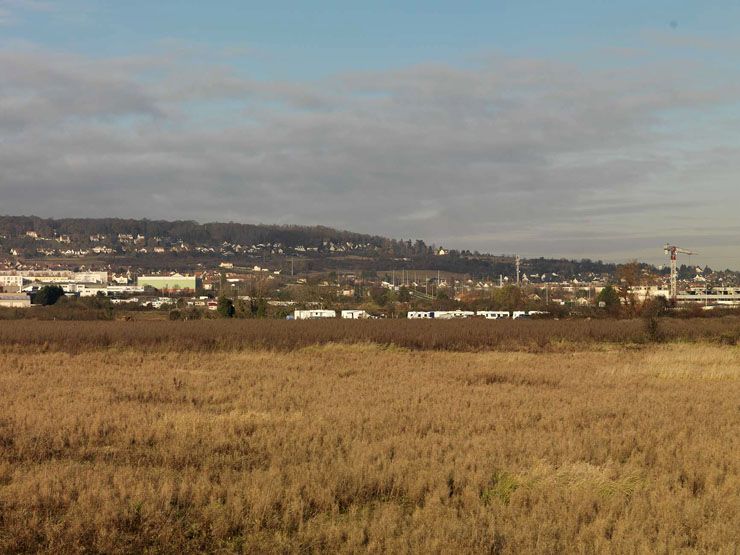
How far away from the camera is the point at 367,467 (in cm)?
973

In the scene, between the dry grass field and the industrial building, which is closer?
the dry grass field

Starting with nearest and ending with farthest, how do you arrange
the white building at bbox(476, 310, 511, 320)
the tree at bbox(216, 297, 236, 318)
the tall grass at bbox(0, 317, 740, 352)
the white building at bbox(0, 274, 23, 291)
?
the tall grass at bbox(0, 317, 740, 352)
the tree at bbox(216, 297, 236, 318)
the white building at bbox(476, 310, 511, 320)
the white building at bbox(0, 274, 23, 291)

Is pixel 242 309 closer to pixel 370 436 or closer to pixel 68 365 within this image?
pixel 68 365

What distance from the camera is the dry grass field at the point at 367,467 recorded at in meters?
7.32

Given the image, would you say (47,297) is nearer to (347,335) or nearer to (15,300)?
(15,300)

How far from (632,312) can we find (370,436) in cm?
6023

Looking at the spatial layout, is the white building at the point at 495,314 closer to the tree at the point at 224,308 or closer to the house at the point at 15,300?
the tree at the point at 224,308

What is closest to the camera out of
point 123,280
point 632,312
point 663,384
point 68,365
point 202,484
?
point 202,484

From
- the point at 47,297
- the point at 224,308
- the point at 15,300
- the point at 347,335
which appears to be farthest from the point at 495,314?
the point at 15,300

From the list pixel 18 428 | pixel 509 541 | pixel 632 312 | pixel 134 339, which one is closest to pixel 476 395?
pixel 18 428

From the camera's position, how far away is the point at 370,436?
479 inches

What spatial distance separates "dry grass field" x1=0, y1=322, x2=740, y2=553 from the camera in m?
7.32

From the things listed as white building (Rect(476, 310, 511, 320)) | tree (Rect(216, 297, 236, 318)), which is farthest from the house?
white building (Rect(476, 310, 511, 320))

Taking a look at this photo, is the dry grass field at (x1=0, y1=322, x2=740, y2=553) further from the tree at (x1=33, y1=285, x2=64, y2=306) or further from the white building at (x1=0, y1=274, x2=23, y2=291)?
the white building at (x1=0, y1=274, x2=23, y2=291)
